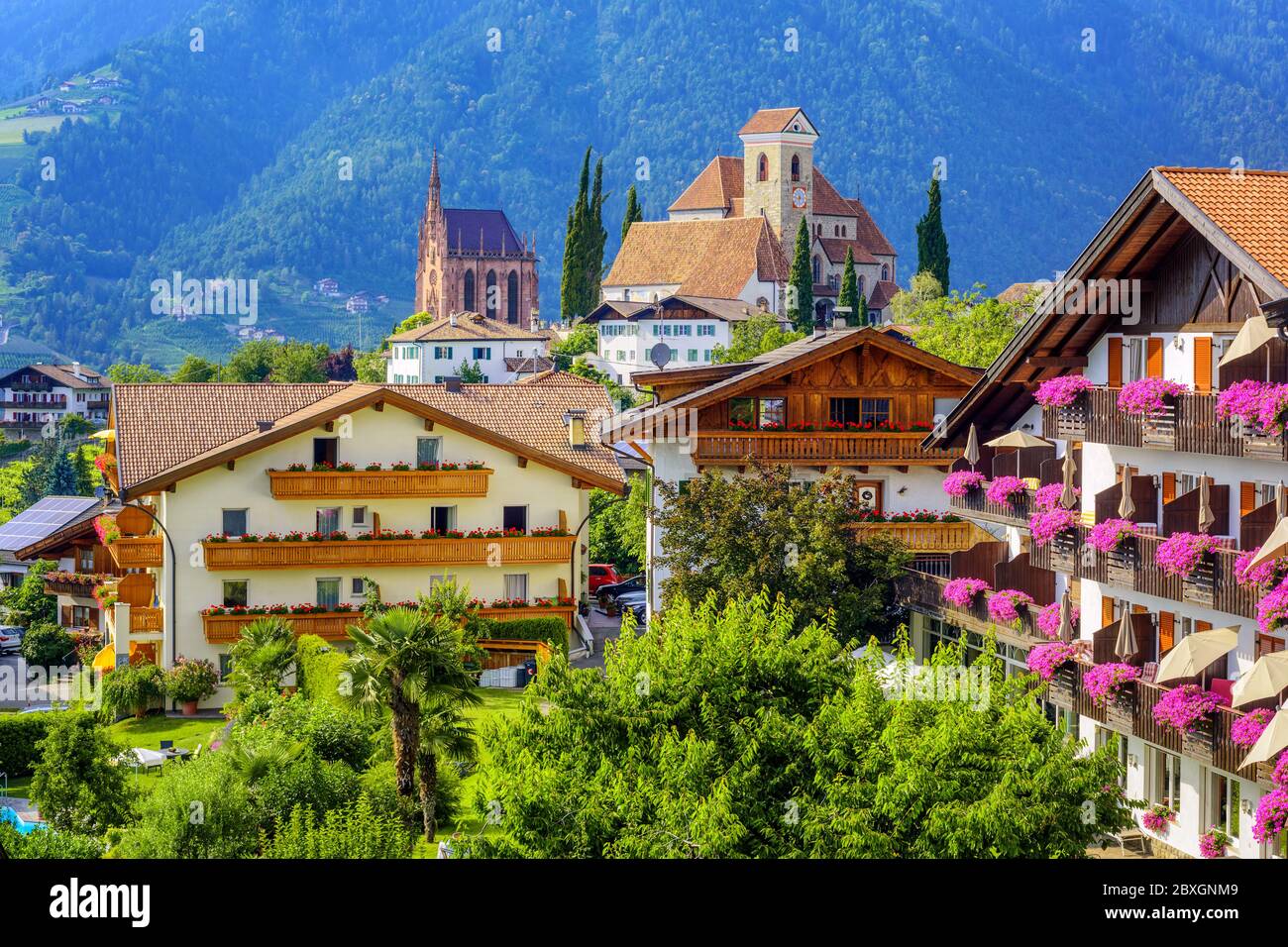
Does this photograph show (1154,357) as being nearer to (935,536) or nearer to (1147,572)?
(1147,572)

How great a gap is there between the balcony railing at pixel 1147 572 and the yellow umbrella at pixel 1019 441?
380 centimetres

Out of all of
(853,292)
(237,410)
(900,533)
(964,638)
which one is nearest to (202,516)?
(237,410)

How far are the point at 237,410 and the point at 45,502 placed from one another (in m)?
41.4

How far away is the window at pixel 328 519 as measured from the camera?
176 feet

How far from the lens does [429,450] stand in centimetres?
5456

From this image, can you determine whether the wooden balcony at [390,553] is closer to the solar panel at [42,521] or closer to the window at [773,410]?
the window at [773,410]

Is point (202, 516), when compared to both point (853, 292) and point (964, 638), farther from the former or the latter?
point (853, 292)

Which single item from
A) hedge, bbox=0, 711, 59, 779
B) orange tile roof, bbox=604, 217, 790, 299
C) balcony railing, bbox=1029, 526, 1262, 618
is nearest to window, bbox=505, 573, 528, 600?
hedge, bbox=0, 711, 59, 779

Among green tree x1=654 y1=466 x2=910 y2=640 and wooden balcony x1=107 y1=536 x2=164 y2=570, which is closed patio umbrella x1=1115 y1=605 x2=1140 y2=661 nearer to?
green tree x1=654 y1=466 x2=910 y2=640

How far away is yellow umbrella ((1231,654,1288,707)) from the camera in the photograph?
23469 millimetres

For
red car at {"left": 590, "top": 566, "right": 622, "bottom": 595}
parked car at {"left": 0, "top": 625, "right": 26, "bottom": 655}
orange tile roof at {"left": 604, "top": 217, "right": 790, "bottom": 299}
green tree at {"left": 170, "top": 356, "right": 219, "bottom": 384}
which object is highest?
orange tile roof at {"left": 604, "top": 217, "right": 790, "bottom": 299}

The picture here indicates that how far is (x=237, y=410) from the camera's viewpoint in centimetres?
5866

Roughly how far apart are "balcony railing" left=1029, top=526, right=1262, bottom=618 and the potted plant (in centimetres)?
2485

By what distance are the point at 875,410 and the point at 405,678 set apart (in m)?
20.1
